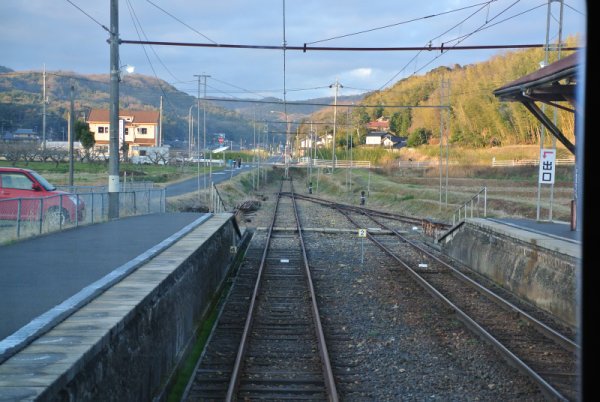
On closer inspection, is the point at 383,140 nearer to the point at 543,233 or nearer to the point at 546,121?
the point at 543,233

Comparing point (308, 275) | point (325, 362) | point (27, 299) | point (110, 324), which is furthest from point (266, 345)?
point (308, 275)

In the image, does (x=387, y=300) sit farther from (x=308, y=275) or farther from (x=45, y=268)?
(x=45, y=268)

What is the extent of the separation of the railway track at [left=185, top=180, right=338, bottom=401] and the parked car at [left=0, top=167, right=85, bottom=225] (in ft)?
14.8

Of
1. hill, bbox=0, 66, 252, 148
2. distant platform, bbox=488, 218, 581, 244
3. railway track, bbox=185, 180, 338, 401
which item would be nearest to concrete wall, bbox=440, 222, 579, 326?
distant platform, bbox=488, 218, 581, 244

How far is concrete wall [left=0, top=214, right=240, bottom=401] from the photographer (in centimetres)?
550

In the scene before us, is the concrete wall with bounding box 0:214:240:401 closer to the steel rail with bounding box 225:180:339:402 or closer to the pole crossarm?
the steel rail with bounding box 225:180:339:402

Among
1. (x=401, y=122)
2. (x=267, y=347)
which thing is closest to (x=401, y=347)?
(x=267, y=347)

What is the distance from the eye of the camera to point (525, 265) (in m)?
15.8

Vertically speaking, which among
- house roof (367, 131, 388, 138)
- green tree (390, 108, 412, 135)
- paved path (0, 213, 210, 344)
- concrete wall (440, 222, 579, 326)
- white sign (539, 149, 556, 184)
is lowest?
concrete wall (440, 222, 579, 326)

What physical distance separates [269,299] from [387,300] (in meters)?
2.52

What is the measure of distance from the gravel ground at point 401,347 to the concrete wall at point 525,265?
2.10m

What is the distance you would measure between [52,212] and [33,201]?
1.56 metres

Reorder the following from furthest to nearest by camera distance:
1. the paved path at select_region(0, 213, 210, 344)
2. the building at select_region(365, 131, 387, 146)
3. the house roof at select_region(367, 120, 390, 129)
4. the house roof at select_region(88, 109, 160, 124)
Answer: the house roof at select_region(367, 120, 390, 129) < the building at select_region(365, 131, 387, 146) < the house roof at select_region(88, 109, 160, 124) < the paved path at select_region(0, 213, 210, 344)

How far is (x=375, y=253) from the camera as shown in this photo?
2295 centimetres
